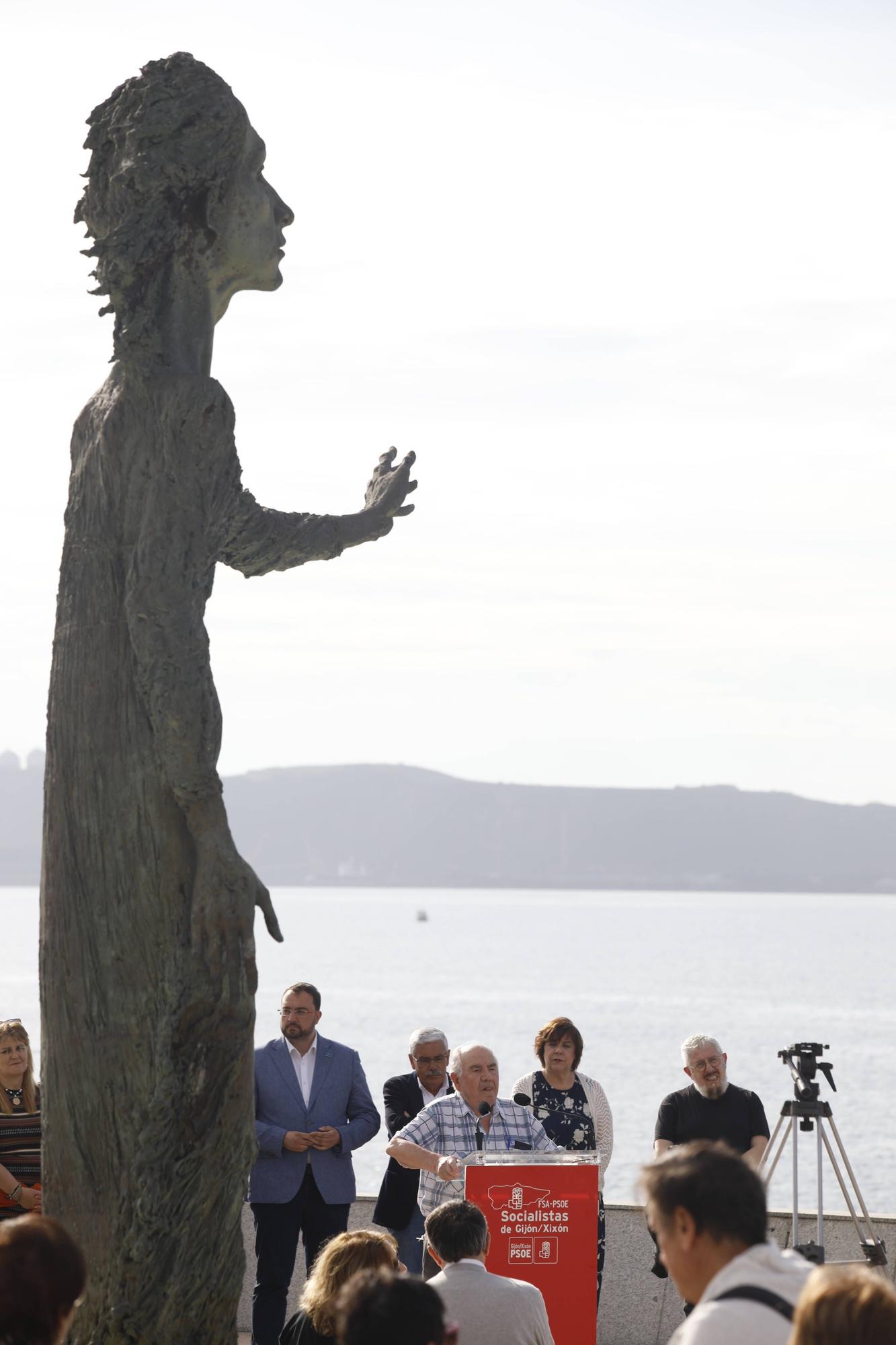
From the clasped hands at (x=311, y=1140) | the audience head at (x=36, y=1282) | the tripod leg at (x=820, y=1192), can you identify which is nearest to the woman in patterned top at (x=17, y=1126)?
the clasped hands at (x=311, y=1140)

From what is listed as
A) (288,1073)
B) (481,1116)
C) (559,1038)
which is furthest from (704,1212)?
(288,1073)

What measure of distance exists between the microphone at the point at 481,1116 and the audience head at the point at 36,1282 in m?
4.54

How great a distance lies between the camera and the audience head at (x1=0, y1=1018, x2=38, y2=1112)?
21.5ft

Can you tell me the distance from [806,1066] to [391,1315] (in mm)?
5865

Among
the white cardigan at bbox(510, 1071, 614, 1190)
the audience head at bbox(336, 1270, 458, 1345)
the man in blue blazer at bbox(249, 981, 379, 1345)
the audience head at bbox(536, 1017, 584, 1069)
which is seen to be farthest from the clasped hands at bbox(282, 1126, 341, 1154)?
the audience head at bbox(336, 1270, 458, 1345)

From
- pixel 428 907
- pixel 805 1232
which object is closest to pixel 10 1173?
pixel 805 1232

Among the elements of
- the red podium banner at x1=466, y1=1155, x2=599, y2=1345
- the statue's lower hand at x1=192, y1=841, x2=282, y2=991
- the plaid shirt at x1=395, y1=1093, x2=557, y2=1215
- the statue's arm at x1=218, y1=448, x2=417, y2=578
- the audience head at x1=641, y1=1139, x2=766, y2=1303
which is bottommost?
the red podium banner at x1=466, y1=1155, x2=599, y2=1345

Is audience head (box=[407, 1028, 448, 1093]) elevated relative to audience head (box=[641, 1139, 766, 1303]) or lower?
elevated

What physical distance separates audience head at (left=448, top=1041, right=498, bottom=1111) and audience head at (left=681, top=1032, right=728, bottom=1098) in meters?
1.15

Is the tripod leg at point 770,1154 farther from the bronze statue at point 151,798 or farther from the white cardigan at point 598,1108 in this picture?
the bronze statue at point 151,798

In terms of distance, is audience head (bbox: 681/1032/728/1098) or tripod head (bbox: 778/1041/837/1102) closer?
audience head (bbox: 681/1032/728/1098)

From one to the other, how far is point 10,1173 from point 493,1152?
2.00 metres

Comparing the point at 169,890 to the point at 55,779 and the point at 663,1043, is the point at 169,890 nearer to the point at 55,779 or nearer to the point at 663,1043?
the point at 55,779

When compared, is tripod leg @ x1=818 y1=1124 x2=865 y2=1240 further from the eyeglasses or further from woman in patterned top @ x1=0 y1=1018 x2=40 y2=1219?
woman in patterned top @ x1=0 y1=1018 x2=40 y2=1219
